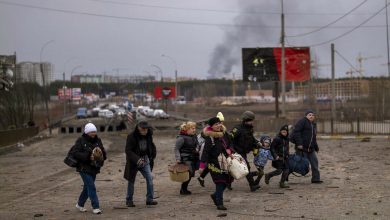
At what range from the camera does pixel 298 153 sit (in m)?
13.0

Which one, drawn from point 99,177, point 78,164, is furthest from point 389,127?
point 78,164

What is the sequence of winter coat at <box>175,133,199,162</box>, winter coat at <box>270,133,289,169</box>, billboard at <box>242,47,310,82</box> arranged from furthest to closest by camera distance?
billboard at <box>242,47,310,82</box>, winter coat at <box>270,133,289,169</box>, winter coat at <box>175,133,199,162</box>

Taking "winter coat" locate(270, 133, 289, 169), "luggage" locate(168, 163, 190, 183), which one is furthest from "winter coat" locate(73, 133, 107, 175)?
"winter coat" locate(270, 133, 289, 169)

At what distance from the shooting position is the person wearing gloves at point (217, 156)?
9812 millimetres

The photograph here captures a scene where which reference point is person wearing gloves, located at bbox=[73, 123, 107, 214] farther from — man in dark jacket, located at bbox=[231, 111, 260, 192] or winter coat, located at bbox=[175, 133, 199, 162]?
man in dark jacket, located at bbox=[231, 111, 260, 192]

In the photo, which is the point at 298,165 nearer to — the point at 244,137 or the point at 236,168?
the point at 244,137

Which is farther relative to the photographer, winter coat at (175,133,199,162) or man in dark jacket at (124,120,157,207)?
winter coat at (175,133,199,162)

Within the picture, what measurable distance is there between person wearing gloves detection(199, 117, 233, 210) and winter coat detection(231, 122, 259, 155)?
1.74 metres

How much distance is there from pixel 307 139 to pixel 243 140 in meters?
1.90

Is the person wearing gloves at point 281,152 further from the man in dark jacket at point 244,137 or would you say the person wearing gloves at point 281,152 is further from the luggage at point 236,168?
the luggage at point 236,168

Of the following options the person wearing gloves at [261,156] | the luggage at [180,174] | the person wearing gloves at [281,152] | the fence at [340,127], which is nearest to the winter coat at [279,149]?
the person wearing gloves at [281,152]

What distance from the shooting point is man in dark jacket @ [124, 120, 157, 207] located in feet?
33.9

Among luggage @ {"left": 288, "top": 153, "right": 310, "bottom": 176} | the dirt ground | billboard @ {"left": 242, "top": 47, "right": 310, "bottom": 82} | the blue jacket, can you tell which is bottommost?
the dirt ground

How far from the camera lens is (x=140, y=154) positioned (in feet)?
34.3
